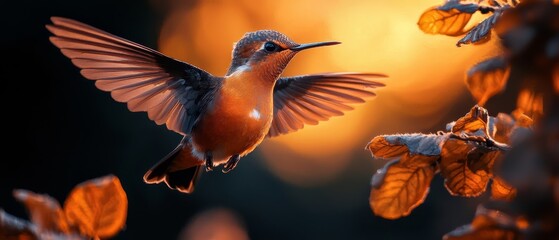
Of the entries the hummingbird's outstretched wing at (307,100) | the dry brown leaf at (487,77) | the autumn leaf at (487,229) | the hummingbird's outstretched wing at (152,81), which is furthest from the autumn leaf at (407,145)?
the hummingbird's outstretched wing at (307,100)

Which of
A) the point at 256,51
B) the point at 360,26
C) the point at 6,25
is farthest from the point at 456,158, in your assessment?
the point at 360,26

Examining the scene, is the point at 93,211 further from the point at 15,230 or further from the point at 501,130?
the point at 501,130

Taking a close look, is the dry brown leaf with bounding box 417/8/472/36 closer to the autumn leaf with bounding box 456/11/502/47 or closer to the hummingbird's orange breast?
the autumn leaf with bounding box 456/11/502/47

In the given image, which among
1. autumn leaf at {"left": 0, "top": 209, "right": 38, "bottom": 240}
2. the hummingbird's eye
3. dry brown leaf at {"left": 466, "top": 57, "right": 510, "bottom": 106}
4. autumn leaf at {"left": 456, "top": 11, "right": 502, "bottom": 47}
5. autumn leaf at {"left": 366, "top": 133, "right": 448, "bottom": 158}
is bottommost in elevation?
autumn leaf at {"left": 366, "top": 133, "right": 448, "bottom": 158}

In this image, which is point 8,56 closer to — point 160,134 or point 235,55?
point 160,134

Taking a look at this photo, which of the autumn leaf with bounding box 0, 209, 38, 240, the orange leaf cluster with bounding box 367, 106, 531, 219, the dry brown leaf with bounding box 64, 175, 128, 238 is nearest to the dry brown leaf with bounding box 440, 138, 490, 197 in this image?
the orange leaf cluster with bounding box 367, 106, 531, 219

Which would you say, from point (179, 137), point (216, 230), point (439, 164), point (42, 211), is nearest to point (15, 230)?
point (42, 211)
